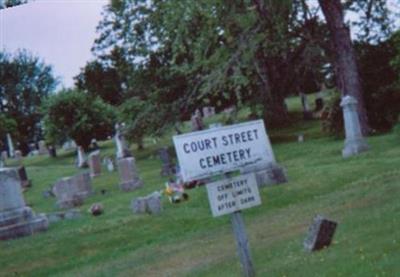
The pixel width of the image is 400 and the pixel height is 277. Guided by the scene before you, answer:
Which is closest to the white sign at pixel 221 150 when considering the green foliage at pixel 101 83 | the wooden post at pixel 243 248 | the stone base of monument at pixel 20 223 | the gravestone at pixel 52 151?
the wooden post at pixel 243 248

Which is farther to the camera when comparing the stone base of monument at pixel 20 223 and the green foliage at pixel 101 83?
the green foliage at pixel 101 83

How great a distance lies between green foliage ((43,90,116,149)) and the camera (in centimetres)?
3572

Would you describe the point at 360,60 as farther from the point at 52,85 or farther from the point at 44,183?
the point at 52,85

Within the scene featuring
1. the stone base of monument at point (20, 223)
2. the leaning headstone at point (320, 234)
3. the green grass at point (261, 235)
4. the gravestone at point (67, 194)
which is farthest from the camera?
the gravestone at point (67, 194)

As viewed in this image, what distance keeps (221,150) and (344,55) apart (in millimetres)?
16414

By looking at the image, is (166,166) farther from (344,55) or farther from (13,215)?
(13,215)

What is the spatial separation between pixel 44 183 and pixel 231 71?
A: 8.12 metres

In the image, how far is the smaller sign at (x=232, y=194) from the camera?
5.35 meters

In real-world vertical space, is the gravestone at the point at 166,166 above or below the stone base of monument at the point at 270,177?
above

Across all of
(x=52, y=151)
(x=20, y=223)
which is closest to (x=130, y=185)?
(x=20, y=223)

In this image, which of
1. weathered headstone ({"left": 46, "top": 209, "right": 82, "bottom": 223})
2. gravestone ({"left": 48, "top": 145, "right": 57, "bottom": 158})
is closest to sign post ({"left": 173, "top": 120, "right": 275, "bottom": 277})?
weathered headstone ({"left": 46, "top": 209, "right": 82, "bottom": 223})

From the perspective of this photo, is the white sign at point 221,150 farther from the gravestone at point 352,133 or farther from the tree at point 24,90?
the tree at point 24,90

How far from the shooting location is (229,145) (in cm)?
536

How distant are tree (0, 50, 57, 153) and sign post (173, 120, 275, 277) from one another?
145ft
